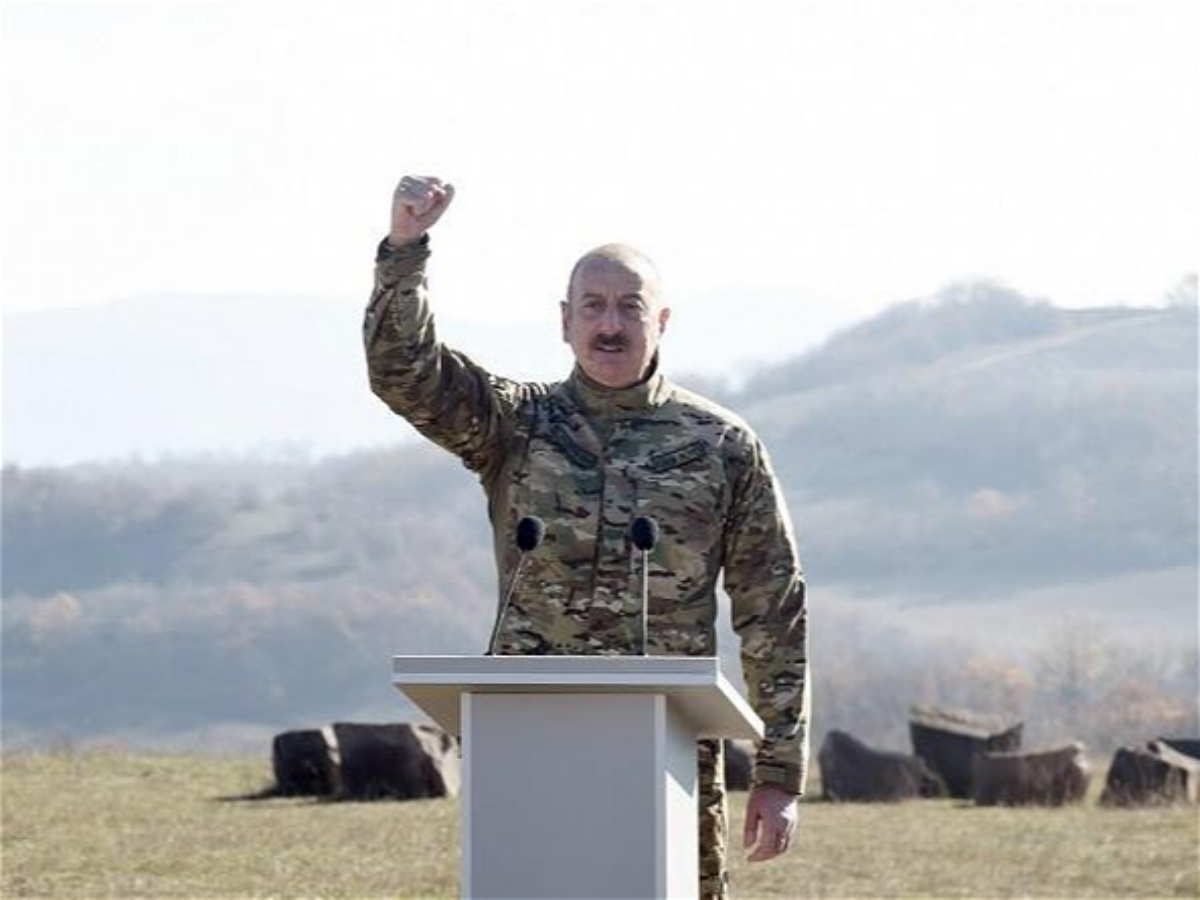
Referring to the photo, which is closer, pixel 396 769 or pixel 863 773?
pixel 396 769

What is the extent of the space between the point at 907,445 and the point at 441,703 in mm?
113111

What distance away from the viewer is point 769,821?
30.3ft

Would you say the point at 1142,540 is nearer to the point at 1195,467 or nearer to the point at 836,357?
the point at 1195,467

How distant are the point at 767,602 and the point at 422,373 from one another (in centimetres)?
105

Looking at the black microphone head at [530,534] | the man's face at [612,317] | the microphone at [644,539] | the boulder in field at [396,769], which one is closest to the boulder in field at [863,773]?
the boulder in field at [396,769]

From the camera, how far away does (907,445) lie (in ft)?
397

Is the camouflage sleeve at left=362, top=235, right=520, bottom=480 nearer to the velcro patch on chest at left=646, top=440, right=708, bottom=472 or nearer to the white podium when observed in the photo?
the velcro patch on chest at left=646, top=440, right=708, bottom=472

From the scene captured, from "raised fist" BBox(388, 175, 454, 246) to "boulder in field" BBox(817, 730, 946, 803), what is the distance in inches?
702

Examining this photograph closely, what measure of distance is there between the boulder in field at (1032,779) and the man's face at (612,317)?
16696 mm

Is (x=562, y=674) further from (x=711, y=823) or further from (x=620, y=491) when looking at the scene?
(x=620, y=491)

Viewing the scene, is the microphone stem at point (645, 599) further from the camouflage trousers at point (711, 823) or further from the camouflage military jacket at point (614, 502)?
the camouflage trousers at point (711, 823)

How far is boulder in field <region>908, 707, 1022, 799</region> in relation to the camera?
1084 inches

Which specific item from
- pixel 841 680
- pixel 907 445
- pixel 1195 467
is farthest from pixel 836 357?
pixel 841 680

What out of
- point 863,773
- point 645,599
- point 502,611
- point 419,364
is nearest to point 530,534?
point 645,599
